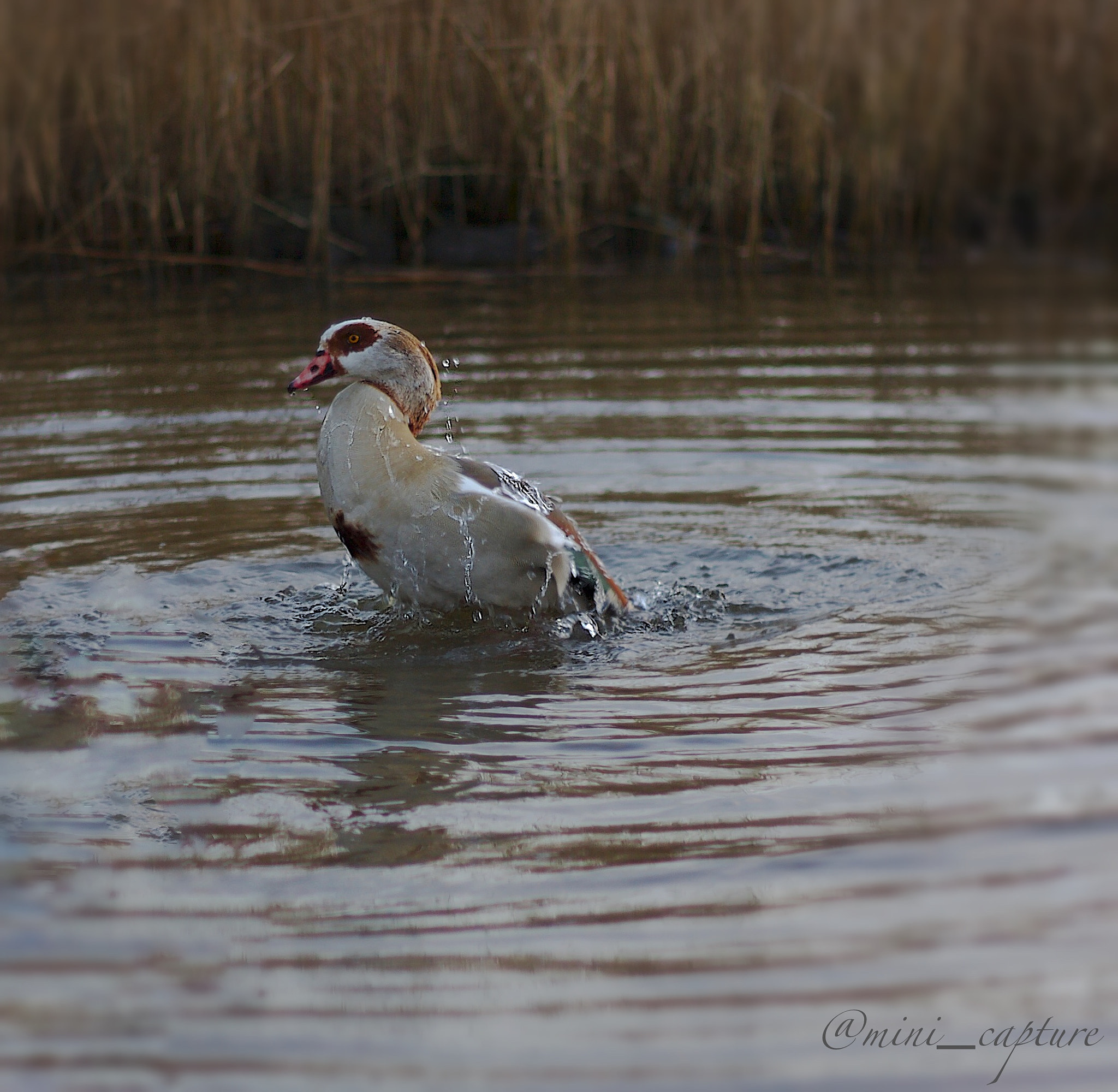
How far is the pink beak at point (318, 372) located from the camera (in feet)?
17.3

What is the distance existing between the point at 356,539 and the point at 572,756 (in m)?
1.30

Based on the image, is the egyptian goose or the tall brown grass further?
the tall brown grass

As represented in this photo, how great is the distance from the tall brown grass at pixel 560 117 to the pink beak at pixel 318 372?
621 centimetres

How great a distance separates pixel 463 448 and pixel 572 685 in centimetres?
266

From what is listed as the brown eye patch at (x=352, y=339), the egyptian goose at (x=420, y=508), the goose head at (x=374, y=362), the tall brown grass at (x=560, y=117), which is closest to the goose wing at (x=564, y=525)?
the egyptian goose at (x=420, y=508)

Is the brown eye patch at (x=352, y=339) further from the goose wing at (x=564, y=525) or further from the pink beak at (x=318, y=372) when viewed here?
the goose wing at (x=564, y=525)

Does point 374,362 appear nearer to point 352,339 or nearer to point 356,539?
point 352,339

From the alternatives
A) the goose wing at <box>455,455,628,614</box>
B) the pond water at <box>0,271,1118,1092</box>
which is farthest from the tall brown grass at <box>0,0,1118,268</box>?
the goose wing at <box>455,455,628,614</box>

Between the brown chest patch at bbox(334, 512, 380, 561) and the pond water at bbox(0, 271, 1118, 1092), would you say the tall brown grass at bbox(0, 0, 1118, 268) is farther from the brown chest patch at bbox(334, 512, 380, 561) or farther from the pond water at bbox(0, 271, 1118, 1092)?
the brown chest patch at bbox(334, 512, 380, 561)

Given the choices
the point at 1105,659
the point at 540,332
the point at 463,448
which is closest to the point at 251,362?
the point at 540,332

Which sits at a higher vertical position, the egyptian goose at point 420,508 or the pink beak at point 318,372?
the pink beak at point 318,372

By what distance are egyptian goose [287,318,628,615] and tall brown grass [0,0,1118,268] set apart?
625cm

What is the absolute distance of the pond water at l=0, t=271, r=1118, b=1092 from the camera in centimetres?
281

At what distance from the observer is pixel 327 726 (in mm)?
4340
